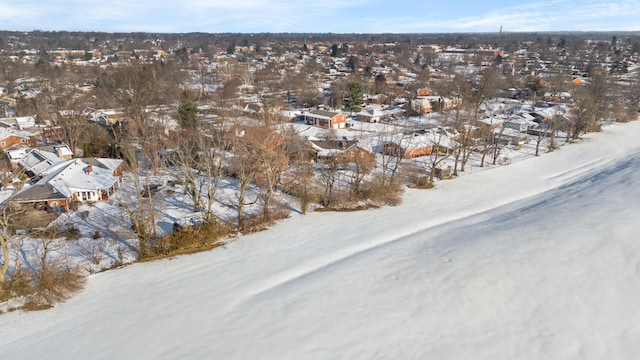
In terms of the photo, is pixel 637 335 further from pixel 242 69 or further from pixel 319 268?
pixel 242 69

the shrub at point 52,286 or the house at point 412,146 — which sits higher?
the house at point 412,146

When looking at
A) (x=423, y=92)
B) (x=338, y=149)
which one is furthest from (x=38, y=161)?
(x=423, y=92)

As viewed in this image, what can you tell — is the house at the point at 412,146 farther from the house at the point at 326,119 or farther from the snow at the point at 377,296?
the snow at the point at 377,296

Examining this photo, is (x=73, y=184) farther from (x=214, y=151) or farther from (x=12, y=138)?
(x=12, y=138)

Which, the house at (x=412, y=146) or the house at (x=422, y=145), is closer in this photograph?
the house at (x=412, y=146)

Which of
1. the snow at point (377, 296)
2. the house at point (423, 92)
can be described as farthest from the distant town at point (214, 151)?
the snow at point (377, 296)

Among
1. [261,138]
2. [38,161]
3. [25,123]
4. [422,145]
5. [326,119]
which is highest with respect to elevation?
[261,138]
